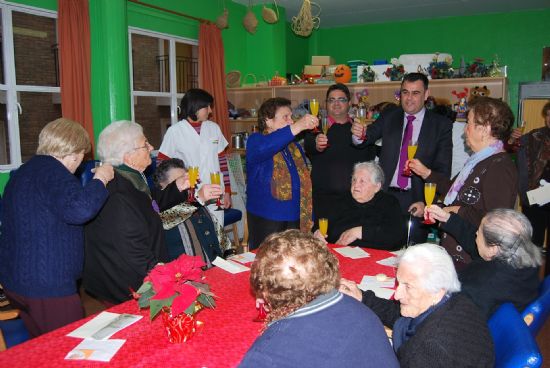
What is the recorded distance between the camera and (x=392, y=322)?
1871 millimetres

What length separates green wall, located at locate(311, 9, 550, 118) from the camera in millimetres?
7445

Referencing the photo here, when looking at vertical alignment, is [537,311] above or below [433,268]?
below

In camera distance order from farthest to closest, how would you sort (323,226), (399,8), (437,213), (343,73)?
(399,8), (343,73), (323,226), (437,213)

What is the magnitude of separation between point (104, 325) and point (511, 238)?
1.63 m

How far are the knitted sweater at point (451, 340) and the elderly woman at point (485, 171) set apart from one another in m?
1.10

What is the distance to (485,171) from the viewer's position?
250cm

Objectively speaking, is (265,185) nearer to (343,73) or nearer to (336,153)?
(336,153)

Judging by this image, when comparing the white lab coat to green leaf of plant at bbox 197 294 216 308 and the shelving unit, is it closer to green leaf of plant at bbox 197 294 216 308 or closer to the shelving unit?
the shelving unit

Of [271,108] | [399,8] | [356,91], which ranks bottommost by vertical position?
[271,108]

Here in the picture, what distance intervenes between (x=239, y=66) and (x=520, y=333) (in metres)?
6.25

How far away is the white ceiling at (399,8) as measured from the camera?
22.6 ft

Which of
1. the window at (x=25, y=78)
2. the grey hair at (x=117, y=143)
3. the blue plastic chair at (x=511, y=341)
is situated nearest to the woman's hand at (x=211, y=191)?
the grey hair at (x=117, y=143)

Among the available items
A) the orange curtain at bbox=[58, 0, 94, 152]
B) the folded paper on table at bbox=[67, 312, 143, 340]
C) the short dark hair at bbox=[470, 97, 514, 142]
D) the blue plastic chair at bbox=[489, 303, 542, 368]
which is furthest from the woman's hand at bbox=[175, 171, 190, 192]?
the orange curtain at bbox=[58, 0, 94, 152]

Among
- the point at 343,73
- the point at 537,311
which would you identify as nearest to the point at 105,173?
the point at 537,311
